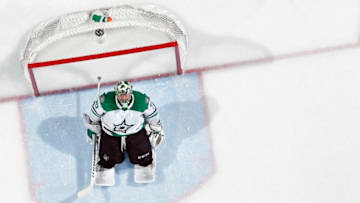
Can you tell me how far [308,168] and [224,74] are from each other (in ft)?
3.11

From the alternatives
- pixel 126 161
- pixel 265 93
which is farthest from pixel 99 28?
pixel 265 93

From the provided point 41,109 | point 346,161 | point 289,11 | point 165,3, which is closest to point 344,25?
point 289,11

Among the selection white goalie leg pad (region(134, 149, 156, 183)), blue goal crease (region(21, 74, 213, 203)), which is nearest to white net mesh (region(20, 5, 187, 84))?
blue goal crease (region(21, 74, 213, 203))

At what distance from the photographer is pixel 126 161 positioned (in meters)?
4.66

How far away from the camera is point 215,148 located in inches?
185

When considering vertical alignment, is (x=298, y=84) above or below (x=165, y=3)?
below

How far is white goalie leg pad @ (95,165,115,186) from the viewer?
457 cm

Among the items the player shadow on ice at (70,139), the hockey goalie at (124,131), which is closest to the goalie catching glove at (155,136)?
the hockey goalie at (124,131)

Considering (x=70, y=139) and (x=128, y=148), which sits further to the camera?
(x=70, y=139)

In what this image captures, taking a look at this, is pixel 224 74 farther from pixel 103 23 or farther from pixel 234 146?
pixel 103 23

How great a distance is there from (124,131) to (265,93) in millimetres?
1189

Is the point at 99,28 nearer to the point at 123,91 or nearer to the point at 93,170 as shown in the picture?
the point at 123,91

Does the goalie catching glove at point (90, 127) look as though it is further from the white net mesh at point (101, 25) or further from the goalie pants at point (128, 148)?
the white net mesh at point (101, 25)

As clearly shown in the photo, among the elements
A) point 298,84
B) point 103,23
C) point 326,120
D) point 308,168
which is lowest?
point 308,168
